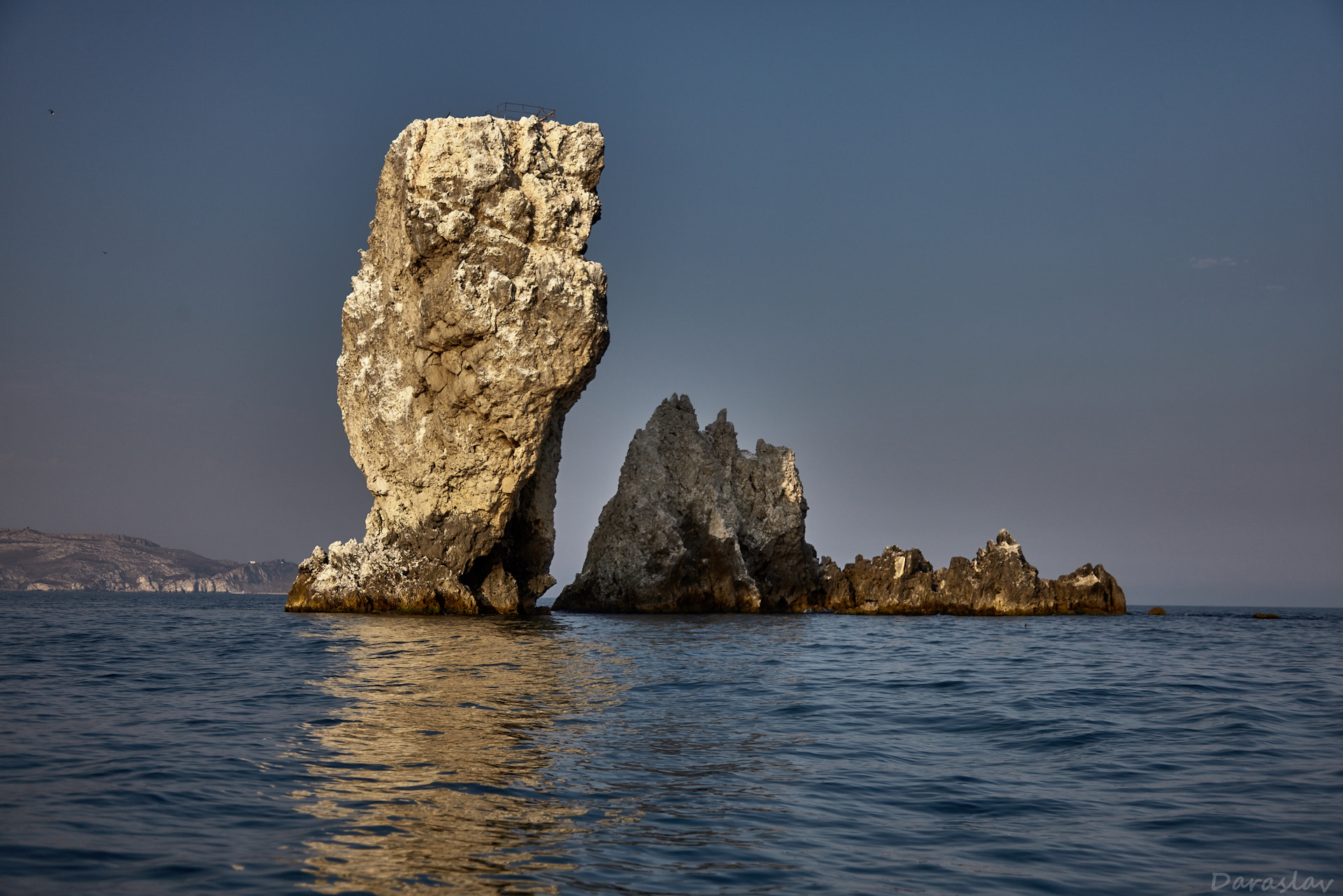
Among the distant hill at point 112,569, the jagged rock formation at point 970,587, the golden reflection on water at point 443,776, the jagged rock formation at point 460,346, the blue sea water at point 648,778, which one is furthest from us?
the distant hill at point 112,569

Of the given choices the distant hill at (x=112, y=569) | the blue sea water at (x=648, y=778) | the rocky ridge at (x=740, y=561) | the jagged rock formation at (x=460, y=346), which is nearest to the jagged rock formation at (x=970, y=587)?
the rocky ridge at (x=740, y=561)

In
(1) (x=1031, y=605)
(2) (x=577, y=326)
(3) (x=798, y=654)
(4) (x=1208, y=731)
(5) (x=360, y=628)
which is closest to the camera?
(4) (x=1208, y=731)

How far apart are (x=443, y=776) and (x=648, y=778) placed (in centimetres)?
191

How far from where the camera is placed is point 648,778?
8602 mm

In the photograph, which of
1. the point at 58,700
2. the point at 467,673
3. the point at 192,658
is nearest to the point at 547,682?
the point at 467,673

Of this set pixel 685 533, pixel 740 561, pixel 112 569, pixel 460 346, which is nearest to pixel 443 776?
pixel 460 346

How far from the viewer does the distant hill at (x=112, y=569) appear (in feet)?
488

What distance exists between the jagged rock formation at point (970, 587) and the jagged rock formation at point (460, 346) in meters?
27.9

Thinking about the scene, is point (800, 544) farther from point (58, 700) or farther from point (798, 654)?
point (58, 700)

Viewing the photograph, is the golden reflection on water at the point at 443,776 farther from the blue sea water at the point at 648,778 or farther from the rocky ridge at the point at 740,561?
the rocky ridge at the point at 740,561

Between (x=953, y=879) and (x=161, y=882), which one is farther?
(x=953, y=879)

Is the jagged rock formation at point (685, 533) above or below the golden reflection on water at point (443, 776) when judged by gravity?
above

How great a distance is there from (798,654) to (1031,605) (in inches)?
1596

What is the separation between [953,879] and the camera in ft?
20.2
